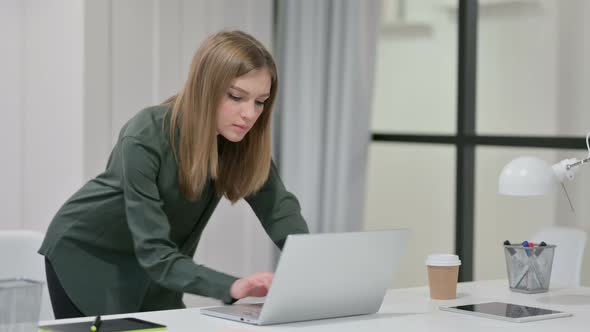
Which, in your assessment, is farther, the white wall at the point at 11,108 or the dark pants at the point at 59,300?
the white wall at the point at 11,108

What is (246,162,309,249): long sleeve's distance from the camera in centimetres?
245

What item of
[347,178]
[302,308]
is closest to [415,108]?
[347,178]

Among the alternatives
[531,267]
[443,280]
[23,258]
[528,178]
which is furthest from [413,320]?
[23,258]

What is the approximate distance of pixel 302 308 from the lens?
2.02 meters

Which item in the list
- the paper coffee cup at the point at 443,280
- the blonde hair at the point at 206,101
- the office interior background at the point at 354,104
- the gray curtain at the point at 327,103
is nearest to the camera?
the blonde hair at the point at 206,101

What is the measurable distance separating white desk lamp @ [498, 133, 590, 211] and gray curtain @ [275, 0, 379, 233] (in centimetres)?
201

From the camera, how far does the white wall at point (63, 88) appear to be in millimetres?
3818

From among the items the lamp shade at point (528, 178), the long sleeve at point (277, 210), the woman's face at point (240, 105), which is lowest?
the long sleeve at point (277, 210)

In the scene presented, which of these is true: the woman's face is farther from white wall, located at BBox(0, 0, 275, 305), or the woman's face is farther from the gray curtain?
the gray curtain

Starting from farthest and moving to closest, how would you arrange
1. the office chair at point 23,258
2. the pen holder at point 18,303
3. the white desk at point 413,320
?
the office chair at point 23,258 < the white desk at point 413,320 < the pen holder at point 18,303

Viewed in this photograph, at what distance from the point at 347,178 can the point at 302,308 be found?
234cm

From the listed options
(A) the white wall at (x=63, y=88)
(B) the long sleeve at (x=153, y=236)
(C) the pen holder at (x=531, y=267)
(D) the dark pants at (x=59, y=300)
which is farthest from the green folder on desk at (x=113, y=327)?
(A) the white wall at (x=63, y=88)

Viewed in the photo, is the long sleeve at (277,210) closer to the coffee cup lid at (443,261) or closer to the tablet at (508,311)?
the coffee cup lid at (443,261)

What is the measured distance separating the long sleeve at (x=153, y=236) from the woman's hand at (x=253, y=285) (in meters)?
0.02
